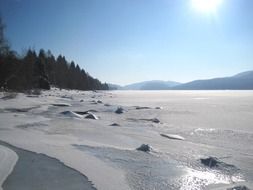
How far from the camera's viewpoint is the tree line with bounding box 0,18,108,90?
36688 mm

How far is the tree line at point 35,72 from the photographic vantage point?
36688mm

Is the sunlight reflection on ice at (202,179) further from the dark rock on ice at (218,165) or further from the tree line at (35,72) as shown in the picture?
the tree line at (35,72)

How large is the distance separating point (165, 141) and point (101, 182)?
20.0 ft

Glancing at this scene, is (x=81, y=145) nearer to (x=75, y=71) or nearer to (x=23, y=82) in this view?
(x=23, y=82)

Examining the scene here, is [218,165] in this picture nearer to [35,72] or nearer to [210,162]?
[210,162]

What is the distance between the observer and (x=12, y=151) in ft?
23.5

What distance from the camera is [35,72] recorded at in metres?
59.2

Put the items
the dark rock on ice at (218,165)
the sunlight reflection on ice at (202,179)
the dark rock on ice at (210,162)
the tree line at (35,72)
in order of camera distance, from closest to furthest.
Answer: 1. the sunlight reflection on ice at (202,179)
2. the dark rock on ice at (218,165)
3. the dark rock on ice at (210,162)
4. the tree line at (35,72)

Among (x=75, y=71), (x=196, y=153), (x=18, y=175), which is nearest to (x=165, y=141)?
(x=196, y=153)

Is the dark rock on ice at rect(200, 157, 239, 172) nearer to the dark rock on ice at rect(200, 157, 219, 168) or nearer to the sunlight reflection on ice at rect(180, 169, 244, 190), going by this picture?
the dark rock on ice at rect(200, 157, 219, 168)

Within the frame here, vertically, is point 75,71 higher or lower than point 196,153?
higher

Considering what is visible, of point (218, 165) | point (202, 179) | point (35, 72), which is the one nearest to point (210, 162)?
point (218, 165)

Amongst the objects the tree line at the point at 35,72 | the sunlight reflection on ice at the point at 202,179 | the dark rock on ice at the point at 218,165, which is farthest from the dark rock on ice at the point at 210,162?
the tree line at the point at 35,72

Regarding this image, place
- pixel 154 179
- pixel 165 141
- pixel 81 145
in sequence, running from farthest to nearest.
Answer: pixel 165 141 → pixel 81 145 → pixel 154 179
